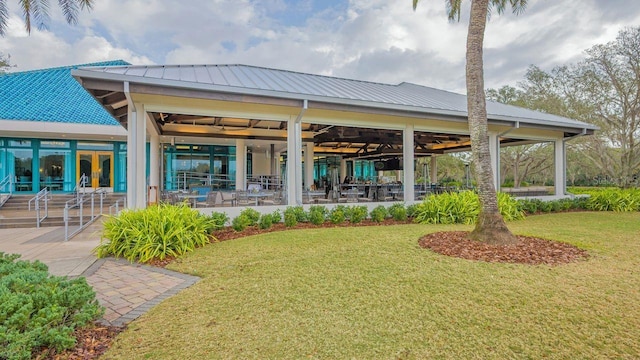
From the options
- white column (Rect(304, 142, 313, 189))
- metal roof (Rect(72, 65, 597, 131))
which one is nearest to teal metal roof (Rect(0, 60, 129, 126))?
metal roof (Rect(72, 65, 597, 131))

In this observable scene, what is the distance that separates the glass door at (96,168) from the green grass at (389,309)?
1503cm

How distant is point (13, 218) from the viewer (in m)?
10.1

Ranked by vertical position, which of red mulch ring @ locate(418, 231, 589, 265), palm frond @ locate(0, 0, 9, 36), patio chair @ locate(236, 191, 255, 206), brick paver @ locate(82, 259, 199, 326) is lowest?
brick paver @ locate(82, 259, 199, 326)

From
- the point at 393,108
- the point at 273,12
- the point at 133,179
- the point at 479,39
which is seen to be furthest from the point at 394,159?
the point at 133,179

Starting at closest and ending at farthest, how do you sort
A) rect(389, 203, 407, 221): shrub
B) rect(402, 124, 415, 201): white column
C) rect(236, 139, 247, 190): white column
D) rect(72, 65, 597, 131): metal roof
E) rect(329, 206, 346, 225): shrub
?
rect(72, 65, 597, 131): metal roof
rect(329, 206, 346, 225): shrub
rect(389, 203, 407, 221): shrub
rect(402, 124, 415, 201): white column
rect(236, 139, 247, 190): white column

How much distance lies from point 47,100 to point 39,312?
63.1 ft

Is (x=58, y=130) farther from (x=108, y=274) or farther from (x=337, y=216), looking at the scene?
(x=337, y=216)

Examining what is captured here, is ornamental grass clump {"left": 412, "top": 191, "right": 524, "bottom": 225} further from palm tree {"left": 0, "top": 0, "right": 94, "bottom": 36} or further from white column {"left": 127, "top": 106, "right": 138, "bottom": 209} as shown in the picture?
palm tree {"left": 0, "top": 0, "right": 94, "bottom": 36}

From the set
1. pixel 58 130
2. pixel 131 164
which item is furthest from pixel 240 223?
pixel 58 130

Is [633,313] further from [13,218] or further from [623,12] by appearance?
[623,12]

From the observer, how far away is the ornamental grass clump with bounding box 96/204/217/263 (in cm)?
573

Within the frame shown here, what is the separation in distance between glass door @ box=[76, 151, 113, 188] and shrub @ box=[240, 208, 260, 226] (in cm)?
1316

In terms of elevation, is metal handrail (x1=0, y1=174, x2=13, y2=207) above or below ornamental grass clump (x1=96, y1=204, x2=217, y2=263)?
above

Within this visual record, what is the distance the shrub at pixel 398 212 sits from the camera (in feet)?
32.3
